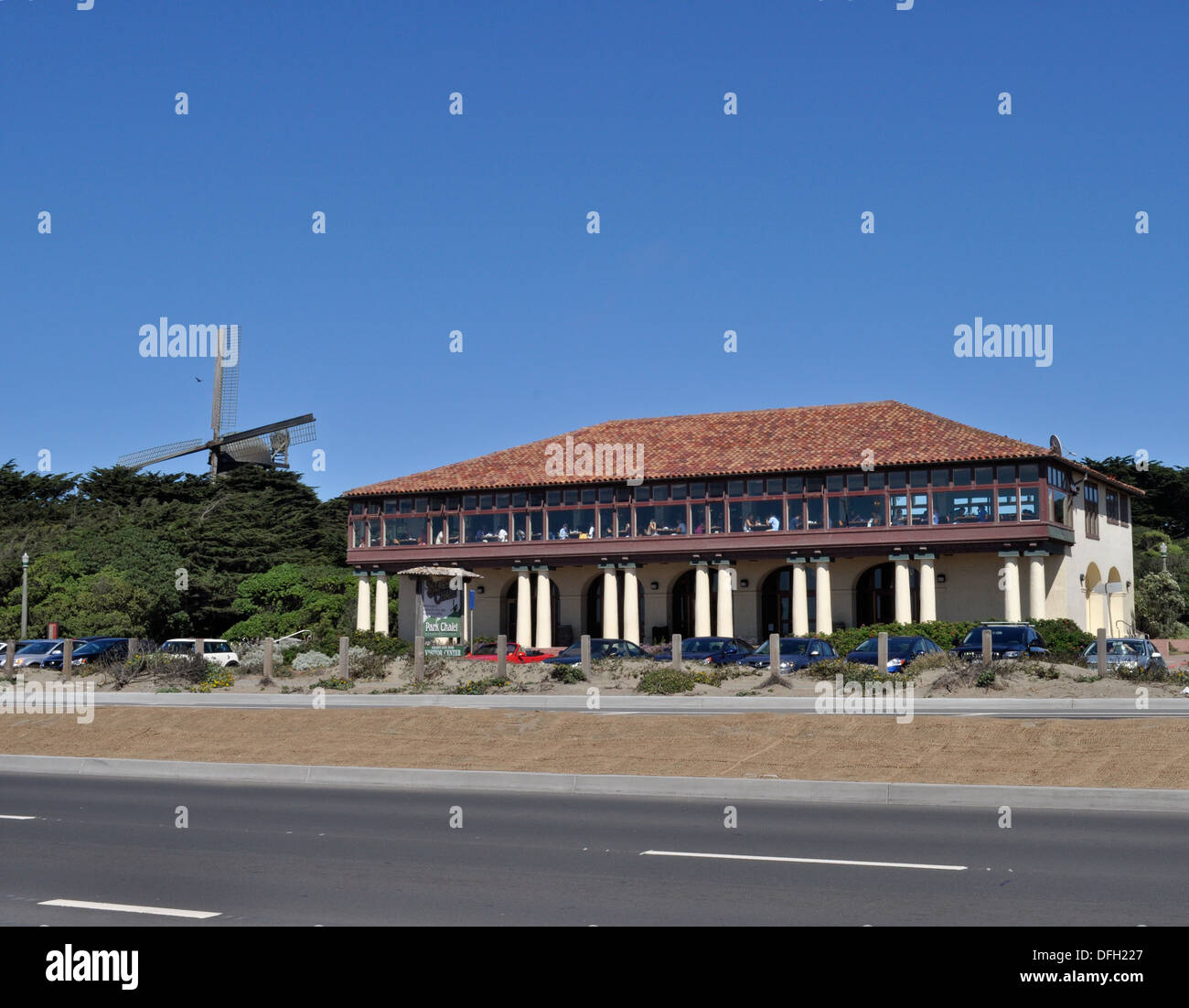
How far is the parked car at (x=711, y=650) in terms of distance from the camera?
36094mm

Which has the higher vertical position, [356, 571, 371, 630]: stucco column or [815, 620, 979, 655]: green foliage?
[356, 571, 371, 630]: stucco column

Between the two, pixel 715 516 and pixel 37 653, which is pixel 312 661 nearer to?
pixel 37 653

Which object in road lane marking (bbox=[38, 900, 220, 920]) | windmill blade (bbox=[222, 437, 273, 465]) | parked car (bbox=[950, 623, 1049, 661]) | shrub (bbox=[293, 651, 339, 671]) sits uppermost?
windmill blade (bbox=[222, 437, 273, 465])

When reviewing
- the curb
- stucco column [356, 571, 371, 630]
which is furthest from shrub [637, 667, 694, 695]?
stucco column [356, 571, 371, 630]

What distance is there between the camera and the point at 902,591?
4750 centimetres

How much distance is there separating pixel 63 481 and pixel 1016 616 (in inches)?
2393

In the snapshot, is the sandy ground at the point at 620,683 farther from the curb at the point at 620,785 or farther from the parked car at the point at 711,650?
the curb at the point at 620,785

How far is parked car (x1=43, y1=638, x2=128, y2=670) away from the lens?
3797 cm

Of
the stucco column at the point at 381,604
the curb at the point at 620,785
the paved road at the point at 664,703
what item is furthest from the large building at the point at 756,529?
the curb at the point at 620,785

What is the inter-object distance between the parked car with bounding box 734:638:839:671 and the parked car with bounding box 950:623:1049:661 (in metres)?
3.25

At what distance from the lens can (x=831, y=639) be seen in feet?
143

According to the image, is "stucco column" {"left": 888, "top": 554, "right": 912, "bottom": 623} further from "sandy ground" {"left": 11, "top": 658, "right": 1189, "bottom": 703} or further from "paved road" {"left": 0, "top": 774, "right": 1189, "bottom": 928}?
"paved road" {"left": 0, "top": 774, "right": 1189, "bottom": 928}

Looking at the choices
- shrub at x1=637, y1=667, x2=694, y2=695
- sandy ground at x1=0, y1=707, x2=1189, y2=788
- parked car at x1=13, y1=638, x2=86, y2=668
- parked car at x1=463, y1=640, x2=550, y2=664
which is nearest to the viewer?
sandy ground at x1=0, y1=707, x2=1189, y2=788

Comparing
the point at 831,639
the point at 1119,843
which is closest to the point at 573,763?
the point at 1119,843
